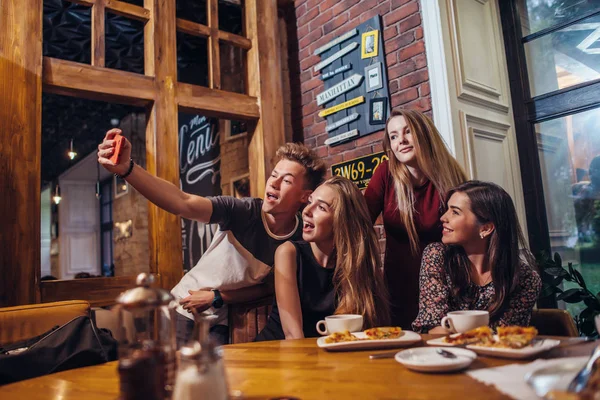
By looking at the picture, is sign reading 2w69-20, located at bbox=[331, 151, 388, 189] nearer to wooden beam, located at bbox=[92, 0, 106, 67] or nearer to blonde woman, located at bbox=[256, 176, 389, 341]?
blonde woman, located at bbox=[256, 176, 389, 341]

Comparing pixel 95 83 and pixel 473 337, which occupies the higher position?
pixel 95 83

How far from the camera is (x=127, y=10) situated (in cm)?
282

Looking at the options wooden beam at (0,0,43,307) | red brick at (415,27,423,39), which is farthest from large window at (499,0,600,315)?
wooden beam at (0,0,43,307)

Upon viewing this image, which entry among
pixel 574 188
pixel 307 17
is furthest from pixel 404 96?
pixel 307 17

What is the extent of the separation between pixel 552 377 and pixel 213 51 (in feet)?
9.53

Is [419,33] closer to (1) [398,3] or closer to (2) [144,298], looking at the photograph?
(1) [398,3]

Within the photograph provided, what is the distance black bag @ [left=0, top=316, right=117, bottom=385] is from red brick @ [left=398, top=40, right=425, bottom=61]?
221 cm

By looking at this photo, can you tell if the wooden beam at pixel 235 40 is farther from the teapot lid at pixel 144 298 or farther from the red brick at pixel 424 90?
the teapot lid at pixel 144 298

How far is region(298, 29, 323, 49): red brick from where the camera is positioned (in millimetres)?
3414

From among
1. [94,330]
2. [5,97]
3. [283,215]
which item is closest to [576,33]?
[283,215]

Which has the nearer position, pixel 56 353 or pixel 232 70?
pixel 56 353

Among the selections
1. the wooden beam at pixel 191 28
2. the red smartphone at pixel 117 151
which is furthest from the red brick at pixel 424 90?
the red smartphone at pixel 117 151

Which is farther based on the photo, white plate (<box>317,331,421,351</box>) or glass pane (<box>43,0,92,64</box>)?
glass pane (<box>43,0,92,64</box>)

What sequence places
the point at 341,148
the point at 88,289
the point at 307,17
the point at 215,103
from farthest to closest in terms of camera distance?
the point at 307,17 → the point at 341,148 → the point at 215,103 → the point at 88,289
